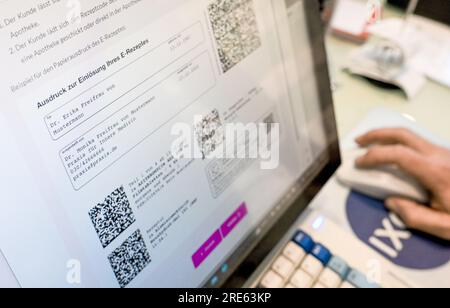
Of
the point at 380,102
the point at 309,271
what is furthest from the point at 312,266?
the point at 380,102

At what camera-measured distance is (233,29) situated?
0.34 m

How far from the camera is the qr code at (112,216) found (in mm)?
281

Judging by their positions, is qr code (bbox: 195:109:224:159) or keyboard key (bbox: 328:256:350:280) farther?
keyboard key (bbox: 328:256:350:280)

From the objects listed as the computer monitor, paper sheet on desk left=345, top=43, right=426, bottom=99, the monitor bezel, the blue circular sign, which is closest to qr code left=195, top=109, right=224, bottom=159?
the computer monitor

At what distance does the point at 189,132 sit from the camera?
33 centimetres

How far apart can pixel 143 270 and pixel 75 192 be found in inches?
3.6

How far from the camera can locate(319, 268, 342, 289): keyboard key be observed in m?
0.44

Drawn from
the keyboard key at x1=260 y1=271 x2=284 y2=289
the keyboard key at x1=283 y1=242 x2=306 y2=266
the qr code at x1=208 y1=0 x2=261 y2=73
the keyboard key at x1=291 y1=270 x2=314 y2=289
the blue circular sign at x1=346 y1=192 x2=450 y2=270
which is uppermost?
the qr code at x1=208 y1=0 x2=261 y2=73

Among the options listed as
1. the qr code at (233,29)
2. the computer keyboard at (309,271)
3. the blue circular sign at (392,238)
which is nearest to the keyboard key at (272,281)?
the computer keyboard at (309,271)

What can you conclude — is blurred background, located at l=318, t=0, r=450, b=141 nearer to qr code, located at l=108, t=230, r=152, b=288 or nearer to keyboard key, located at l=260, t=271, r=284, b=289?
keyboard key, located at l=260, t=271, r=284, b=289

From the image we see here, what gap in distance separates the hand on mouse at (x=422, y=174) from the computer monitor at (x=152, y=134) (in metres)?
0.12

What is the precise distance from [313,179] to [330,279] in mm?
104

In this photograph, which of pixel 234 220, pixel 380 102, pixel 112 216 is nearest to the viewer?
pixel 112 216

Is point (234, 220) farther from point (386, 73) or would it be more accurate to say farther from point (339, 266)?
point (386, 73)
